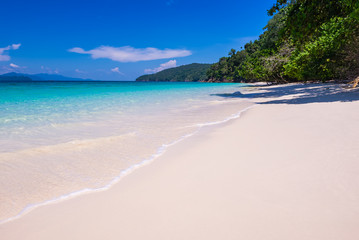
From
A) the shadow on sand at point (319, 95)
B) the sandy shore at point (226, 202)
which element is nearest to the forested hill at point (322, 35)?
the shadow on sand at point (319, 95)

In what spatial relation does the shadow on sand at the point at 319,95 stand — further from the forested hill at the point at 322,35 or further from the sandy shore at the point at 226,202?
the sandy shore at the point at 226,202

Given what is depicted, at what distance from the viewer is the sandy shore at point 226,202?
1.49 m

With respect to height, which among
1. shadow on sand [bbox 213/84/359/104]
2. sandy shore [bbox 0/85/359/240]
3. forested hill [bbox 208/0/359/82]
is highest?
forested hill [bbox 208/0/359/82]

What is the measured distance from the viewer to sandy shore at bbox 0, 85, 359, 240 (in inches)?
58.6

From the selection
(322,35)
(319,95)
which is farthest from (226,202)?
(322,35)

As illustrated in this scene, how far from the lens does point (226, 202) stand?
1816 mm

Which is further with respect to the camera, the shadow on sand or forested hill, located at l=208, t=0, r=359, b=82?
forested hill, located at l=208, t=0, r=359, b=82

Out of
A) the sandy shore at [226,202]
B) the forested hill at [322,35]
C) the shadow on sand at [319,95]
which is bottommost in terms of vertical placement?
the sandy shore at [226,202]

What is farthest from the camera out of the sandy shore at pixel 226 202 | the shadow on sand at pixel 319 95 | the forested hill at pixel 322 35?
the forested hill at pixel 322 35

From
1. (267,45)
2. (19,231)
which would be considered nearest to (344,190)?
(19,231)

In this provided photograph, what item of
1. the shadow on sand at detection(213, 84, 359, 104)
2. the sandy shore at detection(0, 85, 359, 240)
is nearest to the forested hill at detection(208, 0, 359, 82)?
the shadow on sand at detection(213, 84, 359, 104)

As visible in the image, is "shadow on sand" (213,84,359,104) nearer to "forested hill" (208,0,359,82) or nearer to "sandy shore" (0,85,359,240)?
"forested hill" (208,0,359,82)

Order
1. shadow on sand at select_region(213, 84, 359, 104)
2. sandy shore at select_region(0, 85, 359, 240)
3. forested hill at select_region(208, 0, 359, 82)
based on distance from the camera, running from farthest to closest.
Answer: forested hill at select_region(208, 0, 359, 82)
shadow on sand at select_region(213, 84, 359, 104)
sandy shore at select_region(0, 85, 359, 240)

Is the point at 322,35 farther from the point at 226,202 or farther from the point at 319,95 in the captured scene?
the point at 226,202
